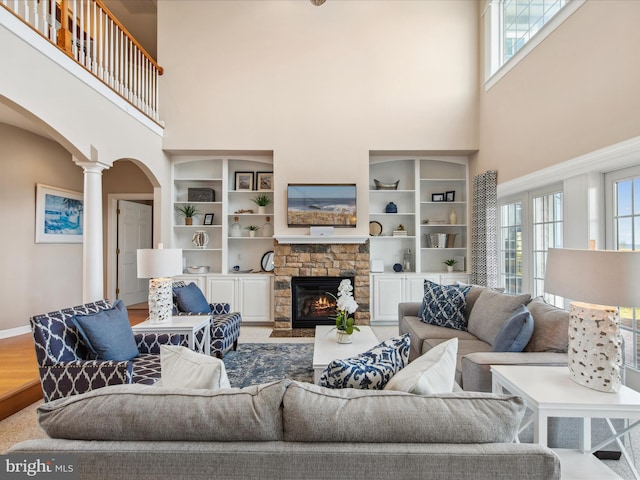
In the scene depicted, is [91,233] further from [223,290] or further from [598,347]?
[598,347]

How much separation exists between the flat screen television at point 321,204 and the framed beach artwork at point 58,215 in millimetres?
3438

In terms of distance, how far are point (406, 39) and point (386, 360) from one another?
5.26 m

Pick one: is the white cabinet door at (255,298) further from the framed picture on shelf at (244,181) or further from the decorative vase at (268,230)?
the framed picture on shelf at (244,181)

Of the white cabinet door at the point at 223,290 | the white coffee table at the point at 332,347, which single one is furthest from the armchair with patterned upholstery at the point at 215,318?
the white cabinet door at the point at 223,290

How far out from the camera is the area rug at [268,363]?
3.20 meters

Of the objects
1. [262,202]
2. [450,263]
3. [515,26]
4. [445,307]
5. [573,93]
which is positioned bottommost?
[445,307]

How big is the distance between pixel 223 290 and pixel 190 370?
4.07m

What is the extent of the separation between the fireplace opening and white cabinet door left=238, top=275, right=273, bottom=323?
0.42 metres

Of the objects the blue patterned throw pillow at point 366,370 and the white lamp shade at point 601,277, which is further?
the white lamp shade at point 601,277

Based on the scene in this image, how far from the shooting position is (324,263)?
202 inches

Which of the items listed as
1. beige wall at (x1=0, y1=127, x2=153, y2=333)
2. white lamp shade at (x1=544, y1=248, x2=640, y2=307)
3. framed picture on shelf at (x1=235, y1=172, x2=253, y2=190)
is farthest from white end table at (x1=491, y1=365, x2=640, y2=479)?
beige wall at (x1=0, y1=127, x2=153, y2=333)

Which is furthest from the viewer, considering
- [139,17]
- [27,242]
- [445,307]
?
[139,17]

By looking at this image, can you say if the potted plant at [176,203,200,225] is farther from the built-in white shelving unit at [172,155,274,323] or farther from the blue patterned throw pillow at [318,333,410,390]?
the blue patterned throw pillow at [318,333,410,390]

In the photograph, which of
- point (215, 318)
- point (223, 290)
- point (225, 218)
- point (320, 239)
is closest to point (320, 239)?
point (320, 239)
